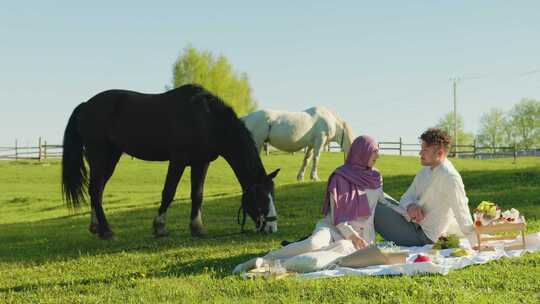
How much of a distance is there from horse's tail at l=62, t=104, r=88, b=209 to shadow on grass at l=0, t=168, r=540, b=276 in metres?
0.74

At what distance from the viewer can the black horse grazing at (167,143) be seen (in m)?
9.17

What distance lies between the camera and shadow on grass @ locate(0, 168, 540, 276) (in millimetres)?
8508

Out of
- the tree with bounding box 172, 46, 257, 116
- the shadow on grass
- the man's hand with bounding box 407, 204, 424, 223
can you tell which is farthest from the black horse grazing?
the tree with bounding box 172, 46, 257, 116

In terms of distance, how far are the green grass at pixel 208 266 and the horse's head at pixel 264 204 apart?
0.72ft

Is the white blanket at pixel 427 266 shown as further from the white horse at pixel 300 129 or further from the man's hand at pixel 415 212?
the white horse at pixel 300 129

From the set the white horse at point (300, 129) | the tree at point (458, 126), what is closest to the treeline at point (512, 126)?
the tree at point (458, 126)

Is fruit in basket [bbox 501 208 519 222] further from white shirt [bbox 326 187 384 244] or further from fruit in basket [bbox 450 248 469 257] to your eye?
white shirt [bbox 326 187 384 244]

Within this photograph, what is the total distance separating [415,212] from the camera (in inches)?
273

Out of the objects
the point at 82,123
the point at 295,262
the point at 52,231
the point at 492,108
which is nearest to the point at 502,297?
the point at 295,262

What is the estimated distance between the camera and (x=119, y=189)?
84.2 ft

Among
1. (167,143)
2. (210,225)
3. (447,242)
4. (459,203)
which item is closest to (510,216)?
(459,203)

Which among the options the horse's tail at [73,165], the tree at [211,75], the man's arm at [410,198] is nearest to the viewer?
the man's arm at [410,198]

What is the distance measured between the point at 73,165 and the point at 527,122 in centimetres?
8063

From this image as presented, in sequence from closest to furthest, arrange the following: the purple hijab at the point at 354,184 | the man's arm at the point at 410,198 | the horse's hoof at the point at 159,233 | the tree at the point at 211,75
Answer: the purple hijab at the point at 354,184 → the man's arm at the point at 410,198 → the horse's hoof at the point at 159,233 → the tree at the point at 211,75
